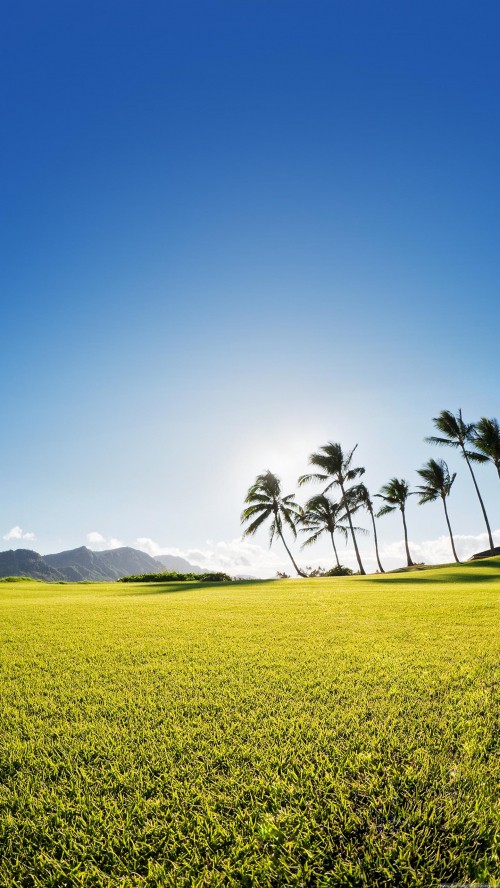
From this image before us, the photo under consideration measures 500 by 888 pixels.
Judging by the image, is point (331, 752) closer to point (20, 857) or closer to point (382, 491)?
point (20, 857)

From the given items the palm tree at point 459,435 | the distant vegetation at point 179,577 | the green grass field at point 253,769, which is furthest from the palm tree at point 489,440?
the green grass field at point 253,769

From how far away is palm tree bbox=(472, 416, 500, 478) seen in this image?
3522 centimetres

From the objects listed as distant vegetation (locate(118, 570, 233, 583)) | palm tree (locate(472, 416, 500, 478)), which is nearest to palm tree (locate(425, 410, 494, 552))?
palm tree (locate(472, 416, 500, 478))

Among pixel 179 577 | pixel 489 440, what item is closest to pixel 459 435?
pixel 489 440

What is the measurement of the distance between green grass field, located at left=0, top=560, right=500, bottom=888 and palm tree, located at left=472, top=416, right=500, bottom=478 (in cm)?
3661

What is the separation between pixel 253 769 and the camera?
2041mm

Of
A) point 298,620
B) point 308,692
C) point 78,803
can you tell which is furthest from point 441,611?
point 78,803

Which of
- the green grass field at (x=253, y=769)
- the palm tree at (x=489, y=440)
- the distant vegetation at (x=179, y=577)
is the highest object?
the palm tree at (x=489, y=440)

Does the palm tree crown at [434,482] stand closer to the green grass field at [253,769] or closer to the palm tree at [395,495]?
the palm tree at [395,495]

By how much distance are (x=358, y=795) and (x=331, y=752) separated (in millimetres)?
329

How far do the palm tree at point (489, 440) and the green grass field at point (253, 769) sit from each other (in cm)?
3661

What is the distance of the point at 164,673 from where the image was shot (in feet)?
11.7

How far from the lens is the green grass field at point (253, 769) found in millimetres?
1541

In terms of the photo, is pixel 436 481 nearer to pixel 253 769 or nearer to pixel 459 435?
pixel 459 435
